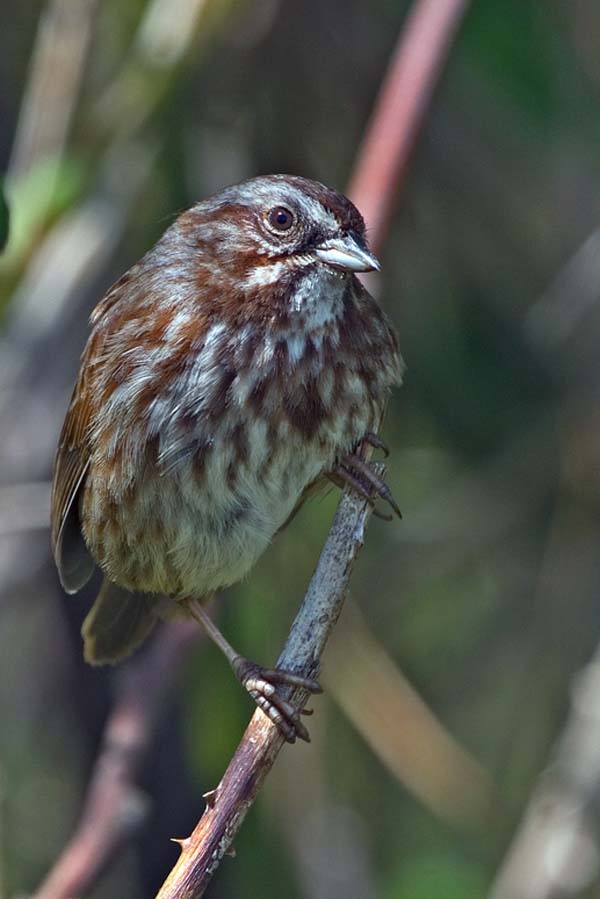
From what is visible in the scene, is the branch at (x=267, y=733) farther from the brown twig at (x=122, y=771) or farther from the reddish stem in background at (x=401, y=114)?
the brown twig at (x=122, y=771)

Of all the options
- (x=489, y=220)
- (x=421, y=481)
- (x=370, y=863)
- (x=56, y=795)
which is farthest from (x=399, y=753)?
(x=489, y=220)

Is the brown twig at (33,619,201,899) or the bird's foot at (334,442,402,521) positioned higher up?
the bird's foot at (334,442,402,521)

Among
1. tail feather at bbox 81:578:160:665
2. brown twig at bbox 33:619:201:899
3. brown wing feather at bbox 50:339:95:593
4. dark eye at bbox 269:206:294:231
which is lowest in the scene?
brown twig at bbox 33:619:201:899

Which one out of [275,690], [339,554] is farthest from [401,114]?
[275,690]

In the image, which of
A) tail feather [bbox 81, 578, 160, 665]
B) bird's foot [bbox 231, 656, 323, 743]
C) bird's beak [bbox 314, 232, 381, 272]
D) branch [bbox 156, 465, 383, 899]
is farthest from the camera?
tail feather [bbox 81, 578, 160, 665]

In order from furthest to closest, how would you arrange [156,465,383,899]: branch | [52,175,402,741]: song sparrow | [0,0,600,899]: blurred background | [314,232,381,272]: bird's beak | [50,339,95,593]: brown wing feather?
[0,0,600,899]: blurred background, [50,339,95,593]: brown wing feather, [52,175,402,741]: song sparrow, [314,232,381,272]: bird's beak, [156,465,383,899]: branch

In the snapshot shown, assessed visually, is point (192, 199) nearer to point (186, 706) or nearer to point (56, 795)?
point (186, 706)

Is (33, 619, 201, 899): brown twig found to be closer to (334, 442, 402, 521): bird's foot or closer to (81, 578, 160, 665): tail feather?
(81, 578, 160, 665): tail feather

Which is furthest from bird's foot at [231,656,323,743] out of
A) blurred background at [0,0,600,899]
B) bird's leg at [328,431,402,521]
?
blurred background at [0,0,600,899]
